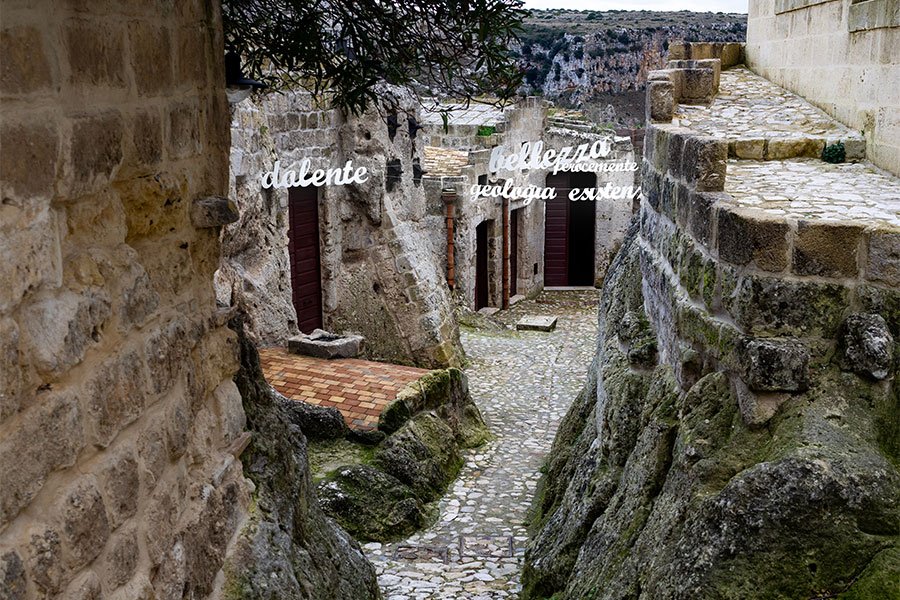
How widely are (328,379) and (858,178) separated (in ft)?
16.9

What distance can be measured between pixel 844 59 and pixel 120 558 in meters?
6.06

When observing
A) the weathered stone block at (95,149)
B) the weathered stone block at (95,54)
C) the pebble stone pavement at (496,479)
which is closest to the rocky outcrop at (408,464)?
the pebble stone pavement at (496,479)

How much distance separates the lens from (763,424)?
11.7ft

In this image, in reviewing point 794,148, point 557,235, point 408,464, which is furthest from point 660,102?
point 557,235

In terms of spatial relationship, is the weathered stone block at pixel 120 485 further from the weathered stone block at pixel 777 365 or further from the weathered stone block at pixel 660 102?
the weathered stone block at pixel 660 102

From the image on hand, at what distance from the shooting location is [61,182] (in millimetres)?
2297

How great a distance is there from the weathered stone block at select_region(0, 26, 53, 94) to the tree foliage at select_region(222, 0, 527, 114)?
73.1 inches

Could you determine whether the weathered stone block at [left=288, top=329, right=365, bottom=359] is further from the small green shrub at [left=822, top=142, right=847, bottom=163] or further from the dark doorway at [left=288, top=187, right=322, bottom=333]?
the small green shrub at [left=822, top=142, right=847, bottom=163]

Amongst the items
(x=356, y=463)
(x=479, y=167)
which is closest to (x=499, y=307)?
(x=479, y=167)

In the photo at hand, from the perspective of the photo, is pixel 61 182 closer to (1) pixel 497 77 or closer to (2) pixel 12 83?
(2) pixel 12 83

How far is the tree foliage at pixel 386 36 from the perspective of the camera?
4082 millimetres

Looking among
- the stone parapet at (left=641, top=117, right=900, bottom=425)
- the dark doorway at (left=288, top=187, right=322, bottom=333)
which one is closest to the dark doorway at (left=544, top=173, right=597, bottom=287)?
the dark doorway at (left=288, top=187, right=322, bottom=333)

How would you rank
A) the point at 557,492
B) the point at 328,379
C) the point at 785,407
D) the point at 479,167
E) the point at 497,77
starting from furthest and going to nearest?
the point at 479,167
the point at 328,379
the point at 557,492
the point at 497,77
the point at 785,407

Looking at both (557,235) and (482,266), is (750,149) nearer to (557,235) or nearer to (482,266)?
(482,266)
